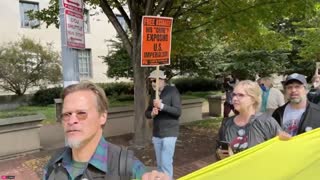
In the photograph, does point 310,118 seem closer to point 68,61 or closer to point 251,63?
point 68,61

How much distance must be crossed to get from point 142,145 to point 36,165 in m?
2.60

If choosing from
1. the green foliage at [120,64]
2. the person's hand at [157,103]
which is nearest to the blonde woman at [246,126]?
the person's hand at [157,103]

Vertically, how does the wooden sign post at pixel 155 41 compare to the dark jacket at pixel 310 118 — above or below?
above

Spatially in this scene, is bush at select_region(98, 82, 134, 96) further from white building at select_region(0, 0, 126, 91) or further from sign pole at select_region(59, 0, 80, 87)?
sign pole at select_region(59, 0, 80, 87)

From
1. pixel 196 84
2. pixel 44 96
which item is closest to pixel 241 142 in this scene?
pixel 44 96

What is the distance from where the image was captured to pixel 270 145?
2.93 meters

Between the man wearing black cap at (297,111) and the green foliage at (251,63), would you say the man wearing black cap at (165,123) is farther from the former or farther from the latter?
the green foliage at (251,63)

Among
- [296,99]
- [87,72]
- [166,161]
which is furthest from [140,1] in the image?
[87,72]

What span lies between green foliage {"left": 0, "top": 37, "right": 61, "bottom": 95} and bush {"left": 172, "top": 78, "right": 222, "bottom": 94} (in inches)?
369

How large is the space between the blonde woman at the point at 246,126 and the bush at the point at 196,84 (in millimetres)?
23970

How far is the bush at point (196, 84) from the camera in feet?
91.5

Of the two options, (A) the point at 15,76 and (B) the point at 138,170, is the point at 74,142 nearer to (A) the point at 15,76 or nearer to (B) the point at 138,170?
(B) the point at 138,170

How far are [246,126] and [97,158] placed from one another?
1769 mm

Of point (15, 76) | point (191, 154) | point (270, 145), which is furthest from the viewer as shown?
point (15, 76)
